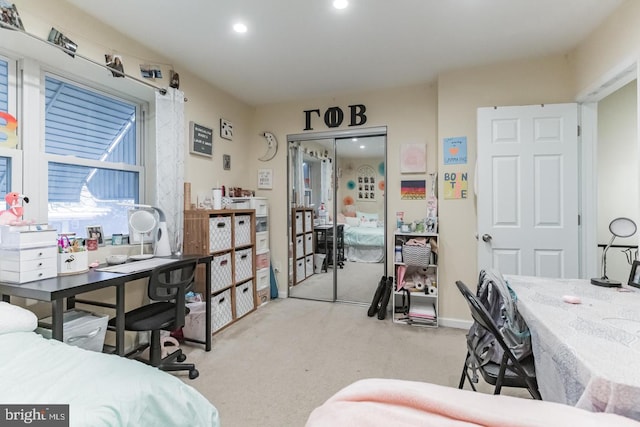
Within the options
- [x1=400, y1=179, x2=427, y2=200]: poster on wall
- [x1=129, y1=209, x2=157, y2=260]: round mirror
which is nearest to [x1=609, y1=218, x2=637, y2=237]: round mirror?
[x1=400, y1=179, x2=427, y2=200]: poster on wall

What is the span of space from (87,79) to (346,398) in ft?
9.38

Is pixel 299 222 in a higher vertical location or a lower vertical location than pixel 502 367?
higher

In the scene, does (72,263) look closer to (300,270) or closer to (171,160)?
(171,160)

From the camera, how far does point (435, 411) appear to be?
0.74 metres

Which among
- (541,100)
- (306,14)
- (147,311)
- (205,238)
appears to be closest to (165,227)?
(205,238)

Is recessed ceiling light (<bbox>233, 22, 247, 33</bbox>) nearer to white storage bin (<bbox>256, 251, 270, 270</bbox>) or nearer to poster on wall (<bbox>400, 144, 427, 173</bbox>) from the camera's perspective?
poster on wall (<bbox>400, 144, 427, 173</bbox>)

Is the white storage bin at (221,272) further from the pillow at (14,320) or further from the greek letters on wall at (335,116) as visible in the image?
the greek letters on wall at (335,116)

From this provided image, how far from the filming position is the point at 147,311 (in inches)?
83.5

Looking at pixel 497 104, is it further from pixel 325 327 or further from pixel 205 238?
pixel 205 238

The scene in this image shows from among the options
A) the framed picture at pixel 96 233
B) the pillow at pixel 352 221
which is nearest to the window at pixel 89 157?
the framed picture at pixel 96 233

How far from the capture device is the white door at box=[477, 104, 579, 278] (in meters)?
2.64

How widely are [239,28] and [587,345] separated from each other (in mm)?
2718

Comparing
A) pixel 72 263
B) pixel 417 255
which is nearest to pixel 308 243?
pixel 417 255

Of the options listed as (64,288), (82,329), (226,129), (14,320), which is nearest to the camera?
(14,320)
